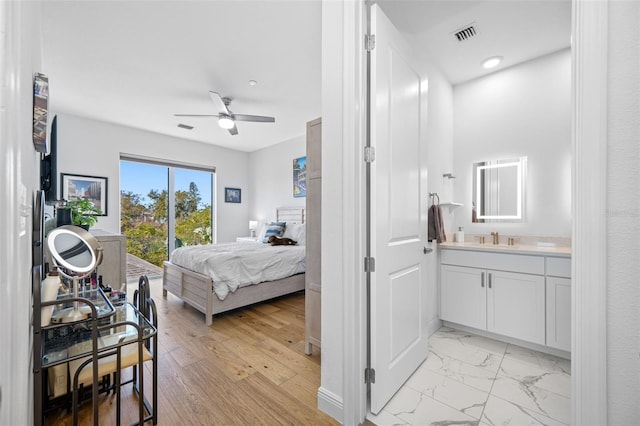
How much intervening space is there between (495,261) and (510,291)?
27 centimetres

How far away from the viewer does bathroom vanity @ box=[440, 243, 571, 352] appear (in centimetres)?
212

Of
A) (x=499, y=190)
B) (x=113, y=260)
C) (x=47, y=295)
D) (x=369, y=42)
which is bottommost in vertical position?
(x=113, y=260)

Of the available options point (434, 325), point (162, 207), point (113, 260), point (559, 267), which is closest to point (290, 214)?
point (162, 207)

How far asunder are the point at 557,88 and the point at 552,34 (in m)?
0.48

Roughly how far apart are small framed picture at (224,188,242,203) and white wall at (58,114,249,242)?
0.11m

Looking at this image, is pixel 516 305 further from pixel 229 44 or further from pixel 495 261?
pixel 229 44

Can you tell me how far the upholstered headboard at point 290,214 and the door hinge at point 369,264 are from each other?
382 centimetres

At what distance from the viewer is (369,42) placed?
5.07 ft

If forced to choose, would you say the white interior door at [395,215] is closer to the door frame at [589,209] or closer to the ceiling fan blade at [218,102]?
the door frame at [589,209]

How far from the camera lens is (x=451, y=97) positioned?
122 inches

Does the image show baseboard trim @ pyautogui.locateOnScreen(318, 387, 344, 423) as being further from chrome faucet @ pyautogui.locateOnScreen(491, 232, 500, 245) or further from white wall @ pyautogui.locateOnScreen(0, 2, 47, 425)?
chrome faucet @ pyautogui.locateOnScreen(491, 232, 500, 245)

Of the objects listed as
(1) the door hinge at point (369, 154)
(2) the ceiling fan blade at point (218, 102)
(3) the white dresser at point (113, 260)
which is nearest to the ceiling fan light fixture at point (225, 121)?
(2) the ceiling fan blade at point (218, 102)

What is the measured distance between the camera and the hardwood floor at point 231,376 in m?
1.57

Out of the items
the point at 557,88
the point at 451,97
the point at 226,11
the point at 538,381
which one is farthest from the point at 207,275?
the point at 557,88
